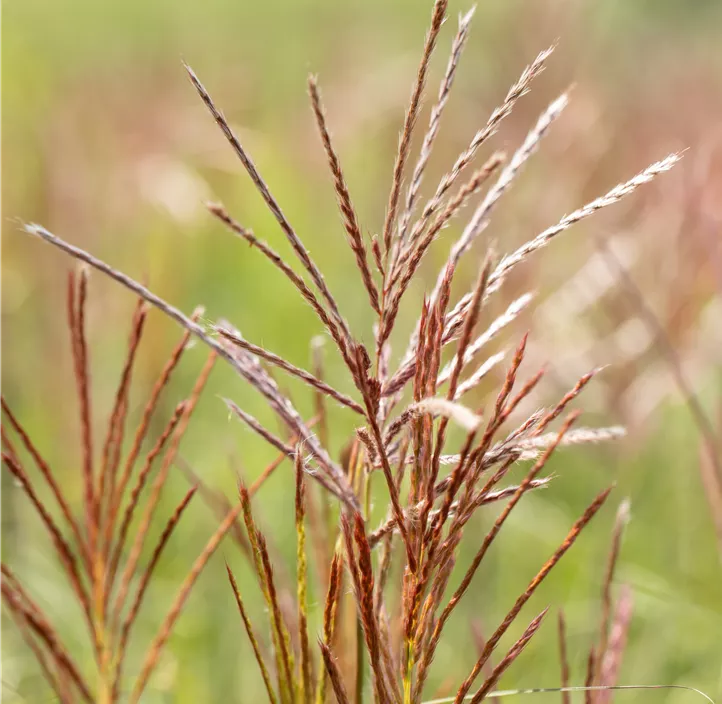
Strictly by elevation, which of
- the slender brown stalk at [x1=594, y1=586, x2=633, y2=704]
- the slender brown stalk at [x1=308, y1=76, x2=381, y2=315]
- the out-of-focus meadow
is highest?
the out-of-focus meadow

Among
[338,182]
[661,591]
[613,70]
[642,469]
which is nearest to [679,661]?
[661,591]

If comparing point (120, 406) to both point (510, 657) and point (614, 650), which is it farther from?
point (614, 650)

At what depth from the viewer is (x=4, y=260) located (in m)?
2.02

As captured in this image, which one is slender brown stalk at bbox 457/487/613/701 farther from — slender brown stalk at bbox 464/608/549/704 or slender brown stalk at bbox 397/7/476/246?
slender brown stalk at bbox 397/7/476/246

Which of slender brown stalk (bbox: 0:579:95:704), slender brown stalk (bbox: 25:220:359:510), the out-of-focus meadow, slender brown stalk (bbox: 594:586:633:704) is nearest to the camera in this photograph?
slender brown stalk (bbox: 25:220:359:510)

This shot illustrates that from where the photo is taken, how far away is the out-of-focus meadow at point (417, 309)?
4.23 feet

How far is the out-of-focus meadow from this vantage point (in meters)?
1.29

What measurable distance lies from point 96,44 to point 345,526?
732 centimetres

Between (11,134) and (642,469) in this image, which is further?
(11,134)

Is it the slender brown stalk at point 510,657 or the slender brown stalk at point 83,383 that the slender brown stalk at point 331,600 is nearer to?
the slender brown stalk at point 510,657

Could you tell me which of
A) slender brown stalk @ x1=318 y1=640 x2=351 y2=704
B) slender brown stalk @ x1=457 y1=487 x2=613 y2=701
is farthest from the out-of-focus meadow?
slender brown stalk @ x1=318 y1=640 x2=351 y2=704

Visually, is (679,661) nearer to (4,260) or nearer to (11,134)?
(4,260)

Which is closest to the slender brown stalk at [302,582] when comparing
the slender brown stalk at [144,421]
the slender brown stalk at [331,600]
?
the slender brown stalk at [331,600]

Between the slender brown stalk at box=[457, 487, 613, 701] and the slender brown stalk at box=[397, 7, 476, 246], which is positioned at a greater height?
the slender brown stalk at box=[397, 7, 476, 246]
